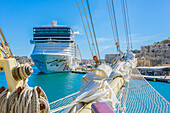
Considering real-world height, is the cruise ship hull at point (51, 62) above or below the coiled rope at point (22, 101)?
below

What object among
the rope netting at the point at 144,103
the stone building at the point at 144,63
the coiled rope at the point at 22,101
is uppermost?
the coiled rope at the point at 22,101

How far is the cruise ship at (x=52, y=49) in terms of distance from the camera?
2042 cm

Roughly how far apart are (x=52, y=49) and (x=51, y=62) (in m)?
2.63

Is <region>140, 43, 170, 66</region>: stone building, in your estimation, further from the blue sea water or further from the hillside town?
the blue sea water

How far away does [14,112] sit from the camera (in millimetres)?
838

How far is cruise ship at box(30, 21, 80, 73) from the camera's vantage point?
67.0 feet

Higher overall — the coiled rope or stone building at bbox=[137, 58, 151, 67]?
the coiled rope

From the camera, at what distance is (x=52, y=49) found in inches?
849

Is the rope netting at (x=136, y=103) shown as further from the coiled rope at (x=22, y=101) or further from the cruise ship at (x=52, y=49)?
the cruise ship at (x=52, y=49)

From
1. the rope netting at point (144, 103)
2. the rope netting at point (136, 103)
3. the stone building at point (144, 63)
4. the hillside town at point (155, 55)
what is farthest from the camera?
the hillside town at point (155, 55)

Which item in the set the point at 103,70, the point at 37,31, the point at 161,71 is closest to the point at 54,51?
the point at 37,31

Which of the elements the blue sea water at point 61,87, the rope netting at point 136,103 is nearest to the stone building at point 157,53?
the blue sea water at point 61,87

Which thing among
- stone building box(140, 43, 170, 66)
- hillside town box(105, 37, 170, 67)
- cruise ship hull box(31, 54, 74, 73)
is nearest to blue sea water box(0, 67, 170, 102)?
cruise ship hull box(31, 54, 74, 73)

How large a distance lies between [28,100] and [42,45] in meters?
22.8
